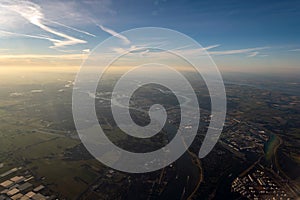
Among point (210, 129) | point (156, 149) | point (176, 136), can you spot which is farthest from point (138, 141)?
point (210, 129)

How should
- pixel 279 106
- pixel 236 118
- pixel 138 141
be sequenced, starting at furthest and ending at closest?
pixel 279 106 → pixel 236 118 → pixel 138 141

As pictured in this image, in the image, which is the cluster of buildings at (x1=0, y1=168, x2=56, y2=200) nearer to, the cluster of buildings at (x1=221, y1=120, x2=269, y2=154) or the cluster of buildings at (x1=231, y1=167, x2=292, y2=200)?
the cluster of buildings at (x1=231, y1=167, x2=292, y2=200)

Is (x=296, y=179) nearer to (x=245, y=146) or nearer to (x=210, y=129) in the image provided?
(x=245, y=146)

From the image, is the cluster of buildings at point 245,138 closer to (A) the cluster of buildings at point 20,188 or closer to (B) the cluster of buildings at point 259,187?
(B) the cluster of buildings at point 259,187

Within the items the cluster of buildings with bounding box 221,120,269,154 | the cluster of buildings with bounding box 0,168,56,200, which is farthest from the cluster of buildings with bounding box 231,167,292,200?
the cluster of buildings with bounding box 0,168,56,200

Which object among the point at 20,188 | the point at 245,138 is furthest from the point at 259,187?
the point at 20,188

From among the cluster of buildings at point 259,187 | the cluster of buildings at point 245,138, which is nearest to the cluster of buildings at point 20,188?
the cluster of buildings at point 259,187

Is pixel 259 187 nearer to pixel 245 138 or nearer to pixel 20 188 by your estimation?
pixel 245 138
